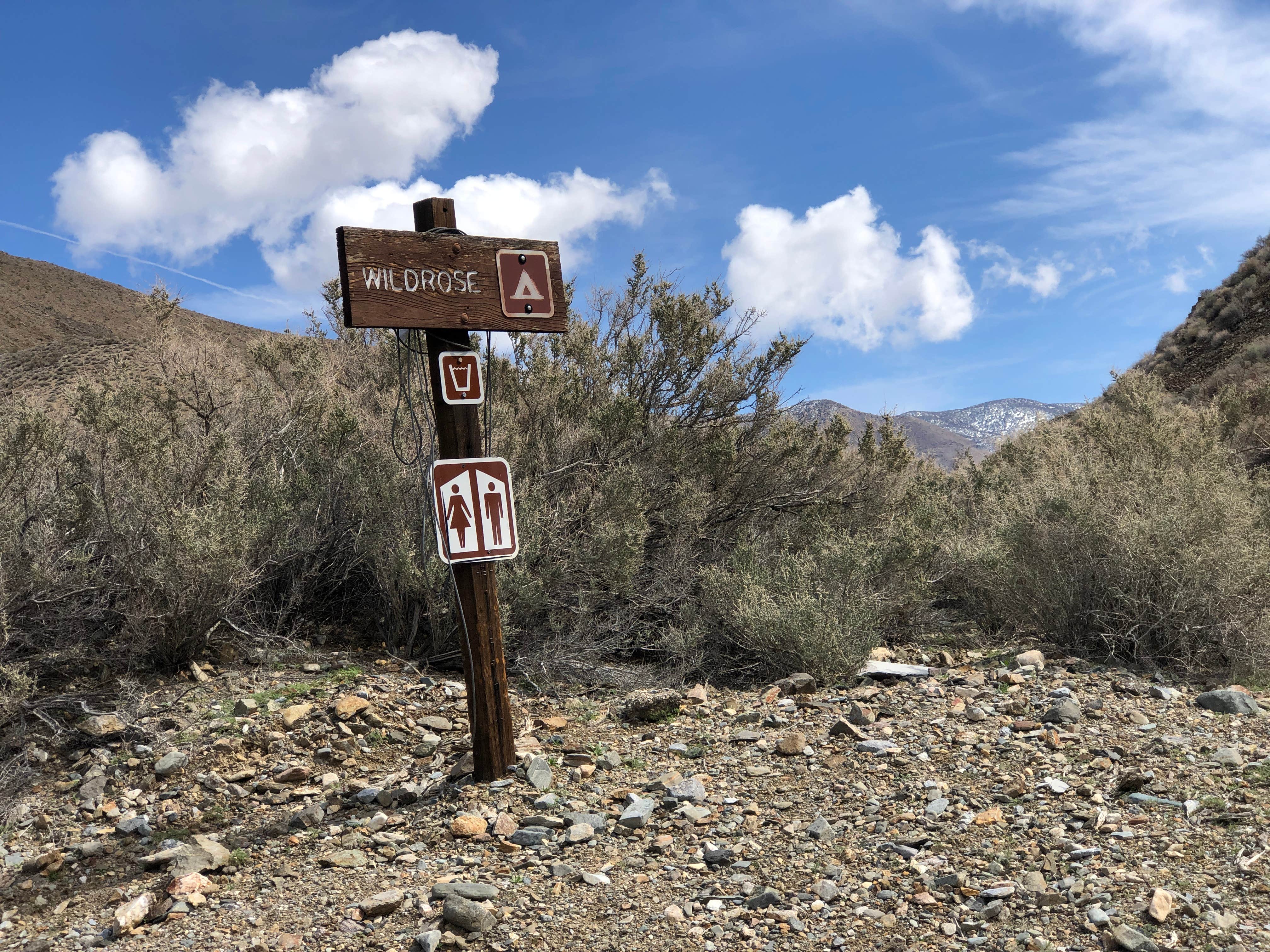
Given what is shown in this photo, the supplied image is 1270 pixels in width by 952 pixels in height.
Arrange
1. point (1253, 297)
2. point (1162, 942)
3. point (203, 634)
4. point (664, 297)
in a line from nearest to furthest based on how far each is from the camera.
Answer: point (1162, 942) → point (203, 634) → point (664, 297) → point (1253, 297)

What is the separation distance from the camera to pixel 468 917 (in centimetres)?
325

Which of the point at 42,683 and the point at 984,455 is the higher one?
the point at 984,455

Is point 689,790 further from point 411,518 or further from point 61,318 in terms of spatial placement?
point 61,318

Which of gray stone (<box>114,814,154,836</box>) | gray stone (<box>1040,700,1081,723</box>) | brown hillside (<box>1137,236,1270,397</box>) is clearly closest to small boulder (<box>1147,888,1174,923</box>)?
gray stone (<box>1040,700,1081,723</box>)

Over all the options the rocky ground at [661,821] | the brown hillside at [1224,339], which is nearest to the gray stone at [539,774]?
the rocky ground at [661,821]

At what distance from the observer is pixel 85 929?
11.6ft

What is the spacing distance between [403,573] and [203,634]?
1.39 meters

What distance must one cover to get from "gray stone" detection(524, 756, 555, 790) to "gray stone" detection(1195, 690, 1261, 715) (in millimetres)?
4062

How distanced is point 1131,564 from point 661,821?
434cm

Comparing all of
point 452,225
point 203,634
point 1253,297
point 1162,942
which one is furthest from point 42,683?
point 1253,297

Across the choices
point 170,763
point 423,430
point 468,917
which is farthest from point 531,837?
point 423,430

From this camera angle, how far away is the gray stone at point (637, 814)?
410cm

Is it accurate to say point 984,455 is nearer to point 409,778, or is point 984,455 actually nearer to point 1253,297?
point 1253,297

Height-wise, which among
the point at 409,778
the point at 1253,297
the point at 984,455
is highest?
Answer: the point at 1253,297
